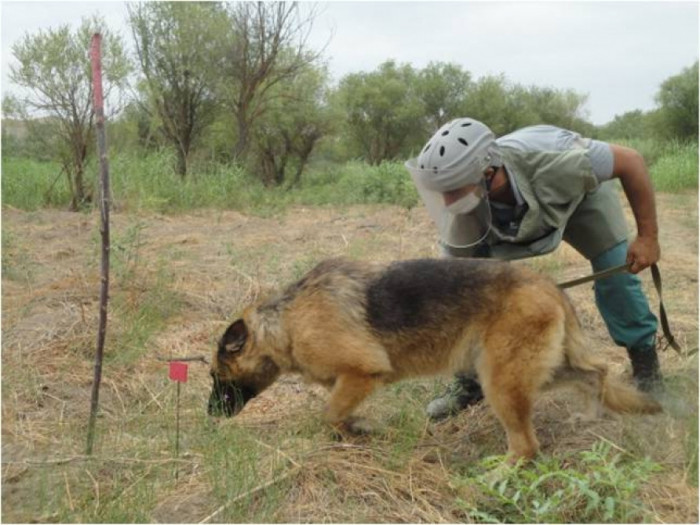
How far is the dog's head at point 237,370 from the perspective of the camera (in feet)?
14.5

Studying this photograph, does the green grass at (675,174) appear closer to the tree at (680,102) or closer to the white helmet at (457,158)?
the tree at (680,102)

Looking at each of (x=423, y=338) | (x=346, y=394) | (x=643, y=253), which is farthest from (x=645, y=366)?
(x=346, y=394)

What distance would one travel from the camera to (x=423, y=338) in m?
4.18

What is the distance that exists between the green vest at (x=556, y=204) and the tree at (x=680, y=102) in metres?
32.1

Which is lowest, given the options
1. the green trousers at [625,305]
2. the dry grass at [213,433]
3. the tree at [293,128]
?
the dry grass at [213,433]

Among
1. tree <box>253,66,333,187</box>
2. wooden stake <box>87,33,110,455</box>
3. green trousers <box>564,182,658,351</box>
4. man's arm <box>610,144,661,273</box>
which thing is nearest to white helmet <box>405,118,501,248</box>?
green trousers <box>564,182,658,351</box>

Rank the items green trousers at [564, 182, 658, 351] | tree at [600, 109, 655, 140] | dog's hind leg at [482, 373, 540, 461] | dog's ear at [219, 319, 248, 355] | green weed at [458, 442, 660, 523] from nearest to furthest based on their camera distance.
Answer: green weed at [458, 442, 660, 523], dog's hind leg at [482, 373, 540, 461], dog's ear at [219, 319, 248, 355], green trousers at [564, 182, 658, 351], tree at [600, 109, 655, 140]

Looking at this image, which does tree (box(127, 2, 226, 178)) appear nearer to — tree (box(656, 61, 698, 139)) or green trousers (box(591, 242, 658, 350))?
green trousers (box(591, 242, 658, 350))

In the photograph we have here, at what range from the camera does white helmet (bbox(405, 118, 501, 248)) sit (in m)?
4.36

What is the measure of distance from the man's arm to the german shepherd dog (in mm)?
728

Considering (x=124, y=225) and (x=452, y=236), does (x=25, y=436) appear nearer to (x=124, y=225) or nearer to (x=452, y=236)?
(x=452, y=236)

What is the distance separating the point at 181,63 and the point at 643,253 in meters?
17.6

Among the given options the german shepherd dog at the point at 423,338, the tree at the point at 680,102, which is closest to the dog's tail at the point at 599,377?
the german shepherd dog at the point at 423,338

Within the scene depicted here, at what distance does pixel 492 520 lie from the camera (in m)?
3.19
